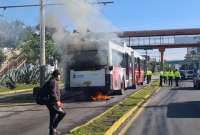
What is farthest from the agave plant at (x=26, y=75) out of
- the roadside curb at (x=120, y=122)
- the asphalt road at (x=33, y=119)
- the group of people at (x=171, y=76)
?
the roadside curb at (x=120, y=122)

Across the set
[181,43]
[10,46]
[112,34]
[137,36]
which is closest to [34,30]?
[10,46]

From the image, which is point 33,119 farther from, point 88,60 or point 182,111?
point 88,60

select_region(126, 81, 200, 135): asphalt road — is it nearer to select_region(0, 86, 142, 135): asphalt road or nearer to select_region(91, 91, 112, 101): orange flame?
select_region(0, 86, 142, 135): asphalt road

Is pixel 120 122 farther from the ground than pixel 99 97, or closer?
closer

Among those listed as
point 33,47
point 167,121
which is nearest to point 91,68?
point 167,121

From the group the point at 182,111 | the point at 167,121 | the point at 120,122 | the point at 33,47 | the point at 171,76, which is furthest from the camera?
the point at 33,47

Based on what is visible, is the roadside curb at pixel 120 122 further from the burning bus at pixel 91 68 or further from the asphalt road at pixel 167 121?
the burning bus at pixel 91 68

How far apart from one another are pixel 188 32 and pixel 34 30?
4194 centimetres

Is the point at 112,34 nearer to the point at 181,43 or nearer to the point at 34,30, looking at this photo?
the point at 34,30

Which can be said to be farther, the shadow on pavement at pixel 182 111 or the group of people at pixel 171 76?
the group of people at pixel 171 76

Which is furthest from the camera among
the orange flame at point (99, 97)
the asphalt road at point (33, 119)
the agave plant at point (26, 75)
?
the agave plant at point (26, 75)

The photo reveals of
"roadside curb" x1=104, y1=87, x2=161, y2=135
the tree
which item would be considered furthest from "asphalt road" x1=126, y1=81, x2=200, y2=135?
the tree

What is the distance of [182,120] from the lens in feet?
54.1

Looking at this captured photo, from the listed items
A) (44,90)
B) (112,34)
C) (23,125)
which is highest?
(112,34)
